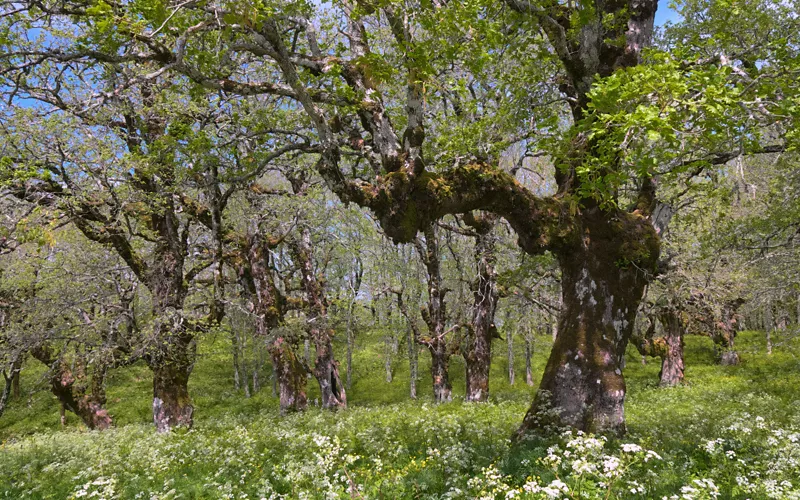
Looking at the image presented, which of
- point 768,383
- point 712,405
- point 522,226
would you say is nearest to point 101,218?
point 522,226

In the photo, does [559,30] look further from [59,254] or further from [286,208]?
[59,254]

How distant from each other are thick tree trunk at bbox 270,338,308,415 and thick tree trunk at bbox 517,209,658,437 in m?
11.1

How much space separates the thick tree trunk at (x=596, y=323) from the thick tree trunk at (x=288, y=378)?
1113cm

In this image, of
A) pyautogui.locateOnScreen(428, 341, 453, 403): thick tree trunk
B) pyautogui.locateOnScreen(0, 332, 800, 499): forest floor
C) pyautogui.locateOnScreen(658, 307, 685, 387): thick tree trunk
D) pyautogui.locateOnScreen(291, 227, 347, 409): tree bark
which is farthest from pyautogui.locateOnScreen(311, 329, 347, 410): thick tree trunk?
pyautogui.locateOnScreen(658, 307, 685, 387): thick tree trunk

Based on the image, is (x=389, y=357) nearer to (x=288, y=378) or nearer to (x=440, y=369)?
(x=440, y=369)

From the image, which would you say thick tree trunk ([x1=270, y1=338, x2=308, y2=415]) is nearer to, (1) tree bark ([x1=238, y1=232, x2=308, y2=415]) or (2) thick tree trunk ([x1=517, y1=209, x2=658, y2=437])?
(1) tree bark ([x1=238, y1=232, x2=308, y2=415])

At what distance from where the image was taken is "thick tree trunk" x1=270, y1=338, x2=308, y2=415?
1739cm

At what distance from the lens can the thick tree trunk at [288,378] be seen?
17.4 m

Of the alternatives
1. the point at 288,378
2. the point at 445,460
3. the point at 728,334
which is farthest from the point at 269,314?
the point at 728,334

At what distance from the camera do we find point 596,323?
8.77 metres

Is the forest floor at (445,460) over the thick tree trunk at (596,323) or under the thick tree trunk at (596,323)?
under

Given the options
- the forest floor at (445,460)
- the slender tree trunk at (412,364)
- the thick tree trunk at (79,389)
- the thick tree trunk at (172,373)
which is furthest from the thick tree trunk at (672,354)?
the thick tree trunk at (79,389)

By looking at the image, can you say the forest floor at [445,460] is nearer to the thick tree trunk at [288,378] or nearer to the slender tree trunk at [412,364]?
the thick tree trunk at [288,378]

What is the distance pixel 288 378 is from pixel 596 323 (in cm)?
1266
